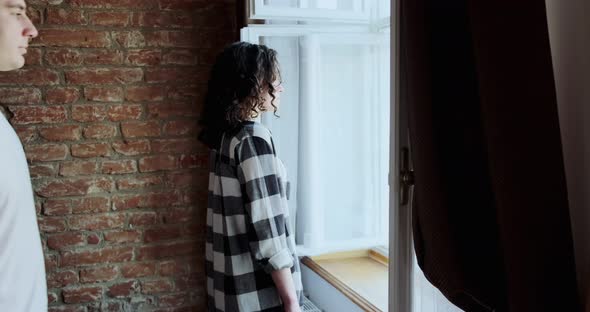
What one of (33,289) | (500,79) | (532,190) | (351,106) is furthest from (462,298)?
(351,106)

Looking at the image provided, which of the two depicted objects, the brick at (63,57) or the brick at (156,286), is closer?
the brick at (63,57)

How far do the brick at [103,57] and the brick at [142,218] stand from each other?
2.55ft

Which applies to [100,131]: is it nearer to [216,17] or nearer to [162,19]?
[162,19]

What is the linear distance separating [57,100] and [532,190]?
2.31 metres

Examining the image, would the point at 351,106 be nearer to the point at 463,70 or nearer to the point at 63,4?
the point at 63,4

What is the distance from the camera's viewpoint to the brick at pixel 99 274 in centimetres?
260

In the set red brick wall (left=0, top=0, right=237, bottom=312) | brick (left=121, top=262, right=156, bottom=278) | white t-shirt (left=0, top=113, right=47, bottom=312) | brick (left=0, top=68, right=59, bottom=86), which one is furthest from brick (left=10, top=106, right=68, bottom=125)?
white t-shirt (left=0, top=113, right=47, bottom=312)

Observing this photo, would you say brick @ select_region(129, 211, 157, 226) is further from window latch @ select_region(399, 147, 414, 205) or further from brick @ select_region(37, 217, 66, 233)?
window latch @ select_region(399, 147, 414, 205)

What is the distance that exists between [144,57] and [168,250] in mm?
1015

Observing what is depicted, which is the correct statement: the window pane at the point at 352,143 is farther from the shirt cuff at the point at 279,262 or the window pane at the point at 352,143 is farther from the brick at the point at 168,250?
the shirt cuff at the point at 279,262

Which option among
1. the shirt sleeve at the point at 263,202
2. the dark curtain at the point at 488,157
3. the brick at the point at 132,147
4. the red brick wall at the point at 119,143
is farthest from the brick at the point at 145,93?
the dark curtain at the point at 488,157

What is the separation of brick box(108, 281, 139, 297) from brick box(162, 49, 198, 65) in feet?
3.82

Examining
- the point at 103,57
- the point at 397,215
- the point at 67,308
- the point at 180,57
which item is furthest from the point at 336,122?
the point at 67,308

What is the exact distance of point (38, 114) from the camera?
2479 mm
